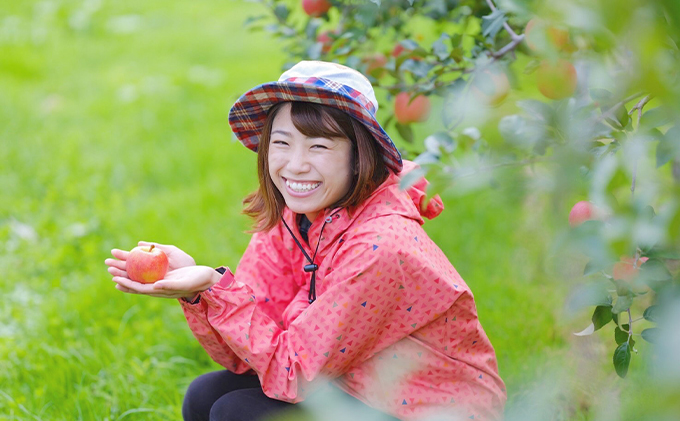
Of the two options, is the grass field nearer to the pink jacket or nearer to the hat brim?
the pink jacket

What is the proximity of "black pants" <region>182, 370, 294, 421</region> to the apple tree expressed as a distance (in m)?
0.72

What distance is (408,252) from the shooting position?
142 centimetres

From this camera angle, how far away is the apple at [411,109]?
1.93m

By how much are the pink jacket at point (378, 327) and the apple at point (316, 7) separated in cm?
74

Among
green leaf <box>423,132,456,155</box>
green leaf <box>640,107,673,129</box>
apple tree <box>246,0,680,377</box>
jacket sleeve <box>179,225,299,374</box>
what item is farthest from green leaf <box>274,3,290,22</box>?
green leaf <box>640,107,673,129</box>

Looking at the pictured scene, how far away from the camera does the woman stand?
A: 142 centimetres

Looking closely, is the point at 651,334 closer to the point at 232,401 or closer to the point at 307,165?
the point at 307,165

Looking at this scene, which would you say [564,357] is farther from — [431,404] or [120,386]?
[120,386]

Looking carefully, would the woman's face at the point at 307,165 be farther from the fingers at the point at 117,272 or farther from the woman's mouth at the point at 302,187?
the fingers at the point at 117,272

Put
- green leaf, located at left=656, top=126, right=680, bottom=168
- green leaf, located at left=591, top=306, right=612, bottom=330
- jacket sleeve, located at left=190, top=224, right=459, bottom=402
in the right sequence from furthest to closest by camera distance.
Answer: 1. jacket sleeve, located at left=190, top=224, right=459, bottom=402
2. green leaf, located at left=591, top=306, right=612, bottom=330
3. green leaf, located at left=656, top=126, right=680, bottom=168

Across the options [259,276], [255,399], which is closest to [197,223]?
[259,276]

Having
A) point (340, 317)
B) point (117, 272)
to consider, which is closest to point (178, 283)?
point (117, 272)

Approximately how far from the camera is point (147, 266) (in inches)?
58.8

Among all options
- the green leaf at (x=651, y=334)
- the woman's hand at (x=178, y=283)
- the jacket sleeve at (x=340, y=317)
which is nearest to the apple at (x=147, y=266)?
the woman's hand at (x=178, y=283)
